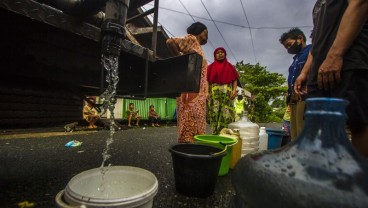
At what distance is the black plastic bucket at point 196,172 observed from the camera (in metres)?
1.95

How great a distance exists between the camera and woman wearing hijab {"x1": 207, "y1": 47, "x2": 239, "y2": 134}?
4.28 m

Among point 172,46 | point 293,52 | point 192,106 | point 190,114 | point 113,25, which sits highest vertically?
point 293,52

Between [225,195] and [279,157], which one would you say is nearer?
[279,157]

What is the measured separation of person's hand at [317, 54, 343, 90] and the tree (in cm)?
2002

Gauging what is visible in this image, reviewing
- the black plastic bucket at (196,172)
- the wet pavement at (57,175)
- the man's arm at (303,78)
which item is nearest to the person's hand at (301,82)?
the man's arm at (303,78)

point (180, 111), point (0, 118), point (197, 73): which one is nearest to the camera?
point (197, 73)

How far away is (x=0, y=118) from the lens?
473 cm

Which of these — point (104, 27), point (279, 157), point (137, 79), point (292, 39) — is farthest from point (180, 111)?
point (279, 157)

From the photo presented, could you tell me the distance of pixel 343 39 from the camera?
1.35 meters

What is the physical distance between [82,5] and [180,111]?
7.08 feet

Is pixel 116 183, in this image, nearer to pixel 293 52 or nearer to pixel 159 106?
pixel 293 52

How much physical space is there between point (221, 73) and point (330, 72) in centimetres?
302

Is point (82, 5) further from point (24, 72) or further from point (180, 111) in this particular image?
point (180, 111)

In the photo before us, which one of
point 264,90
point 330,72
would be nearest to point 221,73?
point 330,72
